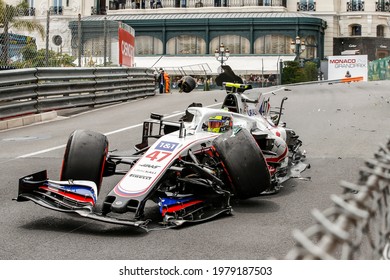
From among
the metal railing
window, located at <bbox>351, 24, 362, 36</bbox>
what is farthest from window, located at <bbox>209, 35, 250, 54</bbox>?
window, located at <bbox>351, 24, 362, 36</bbox>

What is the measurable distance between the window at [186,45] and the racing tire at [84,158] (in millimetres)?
56054

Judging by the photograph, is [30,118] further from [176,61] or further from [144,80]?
[176,61]

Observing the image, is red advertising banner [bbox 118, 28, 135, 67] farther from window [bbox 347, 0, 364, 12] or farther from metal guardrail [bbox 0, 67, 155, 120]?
window [bbox 347, 0, 364, 12]

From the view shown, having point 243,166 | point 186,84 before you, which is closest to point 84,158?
point 243,166

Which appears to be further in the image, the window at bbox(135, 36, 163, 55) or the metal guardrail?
the window at bbox(135, 36, 163, 55)

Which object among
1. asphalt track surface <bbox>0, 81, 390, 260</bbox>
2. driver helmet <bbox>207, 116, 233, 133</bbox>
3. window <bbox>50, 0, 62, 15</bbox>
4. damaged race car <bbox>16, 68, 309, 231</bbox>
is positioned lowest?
asphalt track surface <bbox>0, 81, 390, 260</bbox>

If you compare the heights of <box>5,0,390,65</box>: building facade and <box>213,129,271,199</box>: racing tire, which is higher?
<box>5,0,390,65</box>: building facade

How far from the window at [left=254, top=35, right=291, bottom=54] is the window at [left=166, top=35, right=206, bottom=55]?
5.02 meters

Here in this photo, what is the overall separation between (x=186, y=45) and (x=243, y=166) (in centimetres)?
5721

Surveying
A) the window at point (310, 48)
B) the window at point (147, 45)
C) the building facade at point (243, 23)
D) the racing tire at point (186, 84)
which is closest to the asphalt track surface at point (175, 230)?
the racing tire at point (186, 84)

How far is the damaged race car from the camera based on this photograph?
5.86 m

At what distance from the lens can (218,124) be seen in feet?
24.8

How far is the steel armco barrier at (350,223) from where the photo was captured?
1504 millimetres
